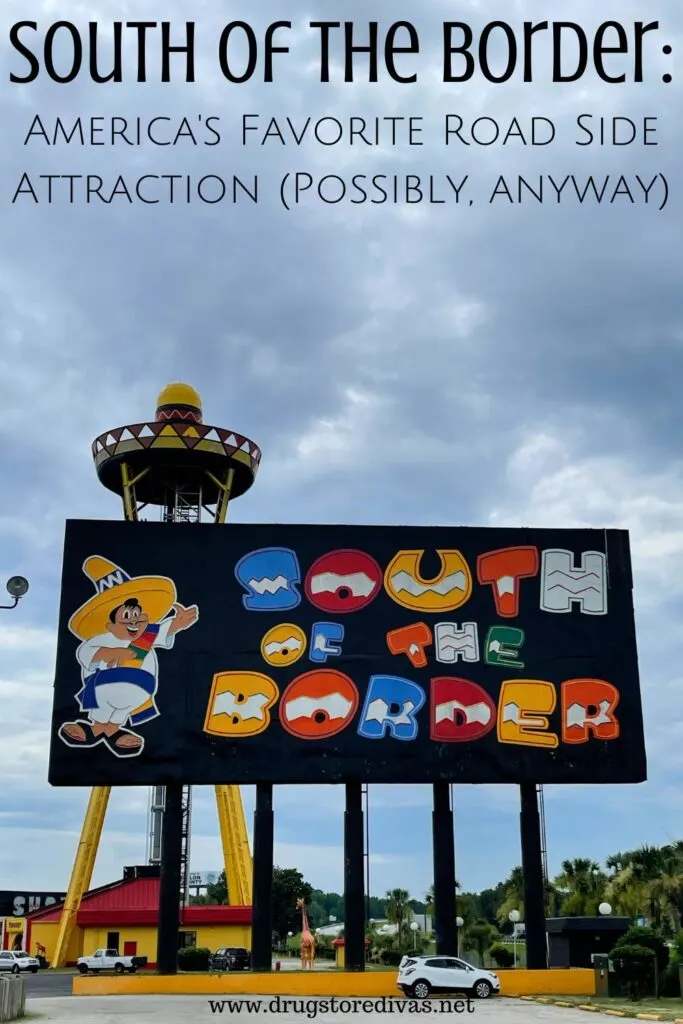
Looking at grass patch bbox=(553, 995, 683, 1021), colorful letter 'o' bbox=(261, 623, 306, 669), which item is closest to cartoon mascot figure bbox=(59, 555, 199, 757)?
colorful letter 'o' bbox=(261, 623, 306, 669)

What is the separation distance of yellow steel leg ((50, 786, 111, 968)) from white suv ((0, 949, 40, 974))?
1711 millimetres

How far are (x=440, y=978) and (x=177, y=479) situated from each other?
29.6 meters

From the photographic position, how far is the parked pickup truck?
46906mm

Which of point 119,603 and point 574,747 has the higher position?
point 119,603

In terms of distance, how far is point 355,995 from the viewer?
32.3 meters

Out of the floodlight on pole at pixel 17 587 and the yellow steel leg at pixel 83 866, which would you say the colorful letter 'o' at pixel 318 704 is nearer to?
the floodlight on pole at pixel 17 587

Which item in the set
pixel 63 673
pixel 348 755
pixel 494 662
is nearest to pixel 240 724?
pixel 348 755

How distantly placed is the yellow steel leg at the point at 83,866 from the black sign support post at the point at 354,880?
69.3 feet

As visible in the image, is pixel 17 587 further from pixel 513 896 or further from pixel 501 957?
pixel 513 896

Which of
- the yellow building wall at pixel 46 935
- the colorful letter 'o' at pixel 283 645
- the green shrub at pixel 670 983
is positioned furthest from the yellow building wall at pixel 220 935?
the green shrub at pixel 670 983

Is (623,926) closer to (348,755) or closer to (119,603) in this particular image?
(348,755)

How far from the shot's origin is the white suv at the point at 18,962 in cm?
4997

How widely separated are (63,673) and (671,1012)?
769 inches

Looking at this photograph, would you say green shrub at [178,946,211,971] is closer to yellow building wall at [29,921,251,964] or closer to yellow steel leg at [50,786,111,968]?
yellow building wall at [29,921,251,964]
